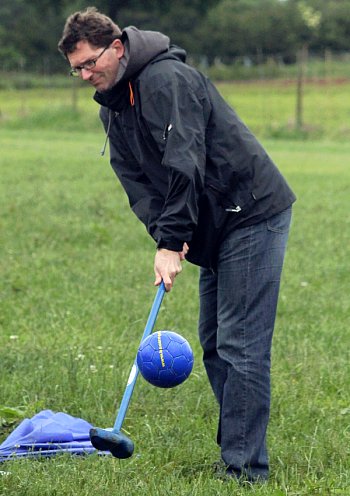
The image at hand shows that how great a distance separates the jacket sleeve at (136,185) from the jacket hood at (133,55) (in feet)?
0.80

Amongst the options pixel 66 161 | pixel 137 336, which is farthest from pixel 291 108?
pixel 137 336

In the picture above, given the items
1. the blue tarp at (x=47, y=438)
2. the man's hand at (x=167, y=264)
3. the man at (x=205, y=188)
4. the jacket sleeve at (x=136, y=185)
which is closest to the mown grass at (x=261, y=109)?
the blue tarp at (x=47, y=438)

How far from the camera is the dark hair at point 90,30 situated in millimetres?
4133

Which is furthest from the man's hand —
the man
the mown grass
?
the mown grass

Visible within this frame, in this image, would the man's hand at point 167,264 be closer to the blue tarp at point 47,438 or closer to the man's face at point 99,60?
the man's face at point 99,60

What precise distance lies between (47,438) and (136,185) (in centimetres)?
125

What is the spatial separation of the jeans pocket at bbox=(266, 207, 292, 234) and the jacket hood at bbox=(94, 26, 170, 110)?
80 cm

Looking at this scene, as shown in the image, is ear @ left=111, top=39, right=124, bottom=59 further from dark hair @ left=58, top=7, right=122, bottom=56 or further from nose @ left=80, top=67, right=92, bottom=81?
nose @ left=80, top=67, right=92, bottom=81

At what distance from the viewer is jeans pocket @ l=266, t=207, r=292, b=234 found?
14.1 ft

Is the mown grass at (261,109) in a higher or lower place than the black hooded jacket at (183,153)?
lower

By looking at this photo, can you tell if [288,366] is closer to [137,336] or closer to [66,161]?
[137,336]

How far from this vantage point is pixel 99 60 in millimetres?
4148

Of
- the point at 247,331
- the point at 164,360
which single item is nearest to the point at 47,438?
the point at 164,360

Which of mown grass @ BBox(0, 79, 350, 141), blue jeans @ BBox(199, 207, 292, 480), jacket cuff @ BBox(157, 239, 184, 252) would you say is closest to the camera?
jacket cuff @ BBox(157, 239, 184, 252)
